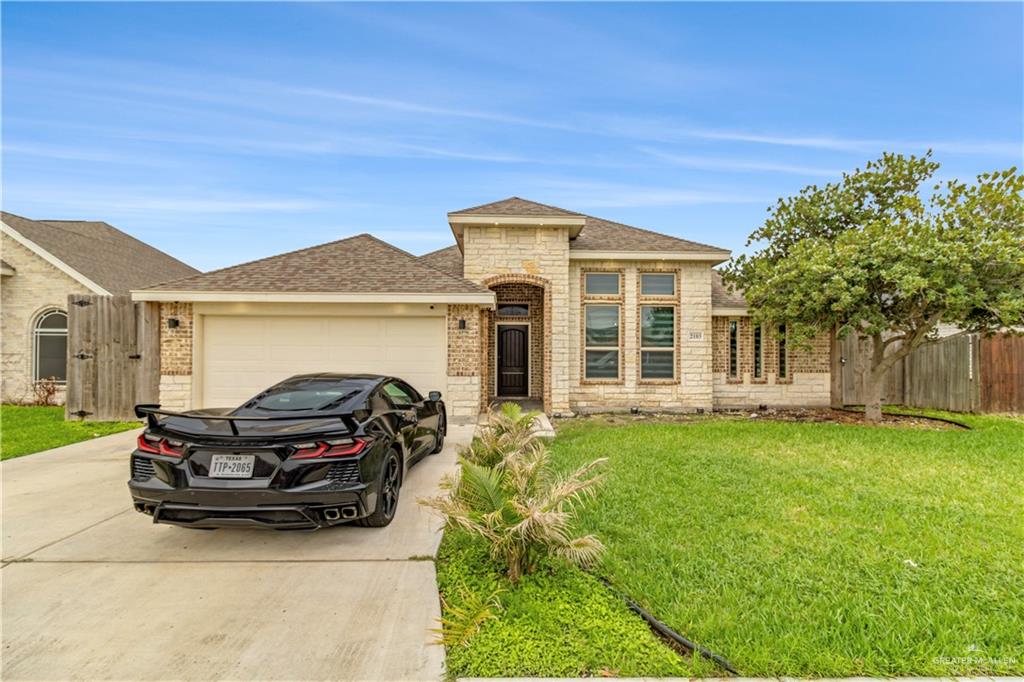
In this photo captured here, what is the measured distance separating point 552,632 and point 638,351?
9885mm

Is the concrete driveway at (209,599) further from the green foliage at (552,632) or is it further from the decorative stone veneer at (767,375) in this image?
the decorative stone veneer at (767,375)

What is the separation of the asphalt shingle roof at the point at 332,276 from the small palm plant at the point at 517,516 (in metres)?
6.46

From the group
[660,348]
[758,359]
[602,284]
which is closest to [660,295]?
[660,348]

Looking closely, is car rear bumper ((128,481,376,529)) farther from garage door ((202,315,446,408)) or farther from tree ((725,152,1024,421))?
tree ((725,152,1024,421))

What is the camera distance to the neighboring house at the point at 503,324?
9656mm

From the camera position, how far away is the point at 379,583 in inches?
129

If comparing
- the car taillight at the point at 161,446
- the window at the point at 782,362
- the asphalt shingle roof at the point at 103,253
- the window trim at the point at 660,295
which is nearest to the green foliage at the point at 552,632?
the car taillight at the point at 161,446

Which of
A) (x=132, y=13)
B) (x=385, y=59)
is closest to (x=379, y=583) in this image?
(x=132, y=13)

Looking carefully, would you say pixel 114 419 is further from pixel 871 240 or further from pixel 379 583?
pixel 871 240

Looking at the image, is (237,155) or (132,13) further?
(237,155)

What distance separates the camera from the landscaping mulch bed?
10.1 metres

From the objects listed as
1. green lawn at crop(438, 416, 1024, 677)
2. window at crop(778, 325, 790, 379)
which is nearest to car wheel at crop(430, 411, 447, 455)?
green lawn at crop(438, 416, 1024, 677)

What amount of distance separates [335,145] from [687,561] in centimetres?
1507

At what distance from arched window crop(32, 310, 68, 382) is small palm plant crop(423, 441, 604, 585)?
1466 cm
